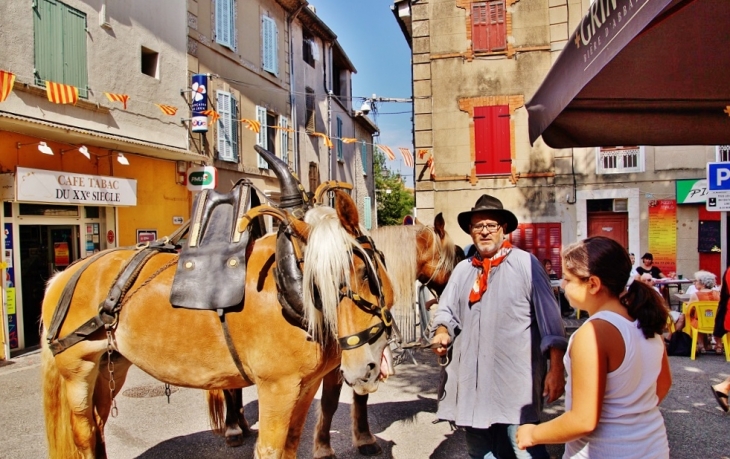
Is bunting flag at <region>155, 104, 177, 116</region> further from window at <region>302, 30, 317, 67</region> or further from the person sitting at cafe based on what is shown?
the person sitting at cafe

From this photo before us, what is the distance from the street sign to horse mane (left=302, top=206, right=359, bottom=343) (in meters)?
5.55

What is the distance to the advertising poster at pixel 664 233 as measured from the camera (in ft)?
40.8

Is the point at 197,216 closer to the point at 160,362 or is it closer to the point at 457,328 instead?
the point at 160,362

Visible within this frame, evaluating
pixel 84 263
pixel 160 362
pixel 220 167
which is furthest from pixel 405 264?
pixel 220 167

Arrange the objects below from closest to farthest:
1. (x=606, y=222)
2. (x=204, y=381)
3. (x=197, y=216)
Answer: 1. (x=204, y=381)
2. (x=197, y=216)
3. (x=606, y=222)

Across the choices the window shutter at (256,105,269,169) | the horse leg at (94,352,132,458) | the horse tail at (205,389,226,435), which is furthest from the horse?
the window shutter at (256,105,269,169)

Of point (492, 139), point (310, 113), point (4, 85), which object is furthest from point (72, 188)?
point (310, 113)

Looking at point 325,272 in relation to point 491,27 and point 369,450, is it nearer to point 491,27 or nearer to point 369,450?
point 369,450

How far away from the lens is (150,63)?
10.9 metres

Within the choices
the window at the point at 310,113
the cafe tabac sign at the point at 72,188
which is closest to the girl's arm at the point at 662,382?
the cafe tabac sign at the point at 72,188

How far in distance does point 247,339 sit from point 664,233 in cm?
1292

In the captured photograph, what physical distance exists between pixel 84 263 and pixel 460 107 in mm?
11680

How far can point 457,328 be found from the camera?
103 inches

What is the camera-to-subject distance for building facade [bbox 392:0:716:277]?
41.6ft
